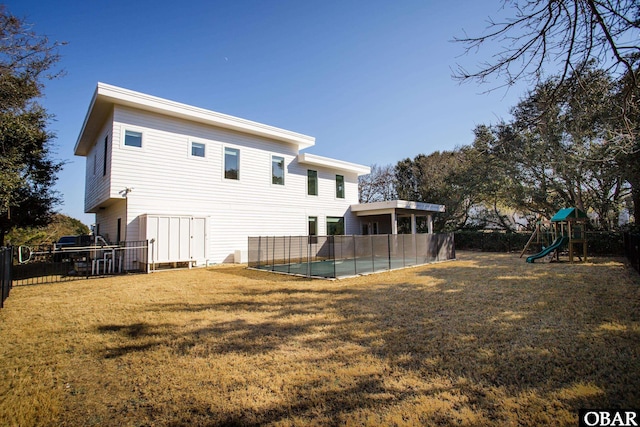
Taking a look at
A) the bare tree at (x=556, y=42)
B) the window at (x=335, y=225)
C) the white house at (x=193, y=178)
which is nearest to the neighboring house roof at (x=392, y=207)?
the white house at (x=193, y=178)

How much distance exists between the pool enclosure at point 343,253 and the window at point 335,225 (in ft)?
17.6

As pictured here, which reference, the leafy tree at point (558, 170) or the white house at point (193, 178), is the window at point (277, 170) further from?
the leafy tree at point (558, 170)

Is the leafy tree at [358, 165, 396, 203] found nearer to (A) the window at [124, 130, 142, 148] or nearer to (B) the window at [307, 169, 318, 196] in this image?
(B) the window at [307, 169, 318, 196]

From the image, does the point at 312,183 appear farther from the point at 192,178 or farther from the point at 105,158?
the point at 105,158

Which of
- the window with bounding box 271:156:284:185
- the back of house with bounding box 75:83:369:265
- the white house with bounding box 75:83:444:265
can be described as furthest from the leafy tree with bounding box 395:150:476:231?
the window with bounding box 271:156:284:185

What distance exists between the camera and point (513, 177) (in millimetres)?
18766

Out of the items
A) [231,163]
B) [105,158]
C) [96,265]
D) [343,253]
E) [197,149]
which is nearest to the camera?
[343,253]

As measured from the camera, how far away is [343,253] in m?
9.59

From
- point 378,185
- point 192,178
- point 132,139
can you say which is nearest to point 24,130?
point 132,139

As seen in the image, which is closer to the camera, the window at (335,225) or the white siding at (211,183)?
the white siding at (211,183)

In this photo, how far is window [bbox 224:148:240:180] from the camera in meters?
14.1

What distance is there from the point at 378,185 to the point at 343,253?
72.3ft

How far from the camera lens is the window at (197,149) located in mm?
13172

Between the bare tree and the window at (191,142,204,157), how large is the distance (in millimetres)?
11983
